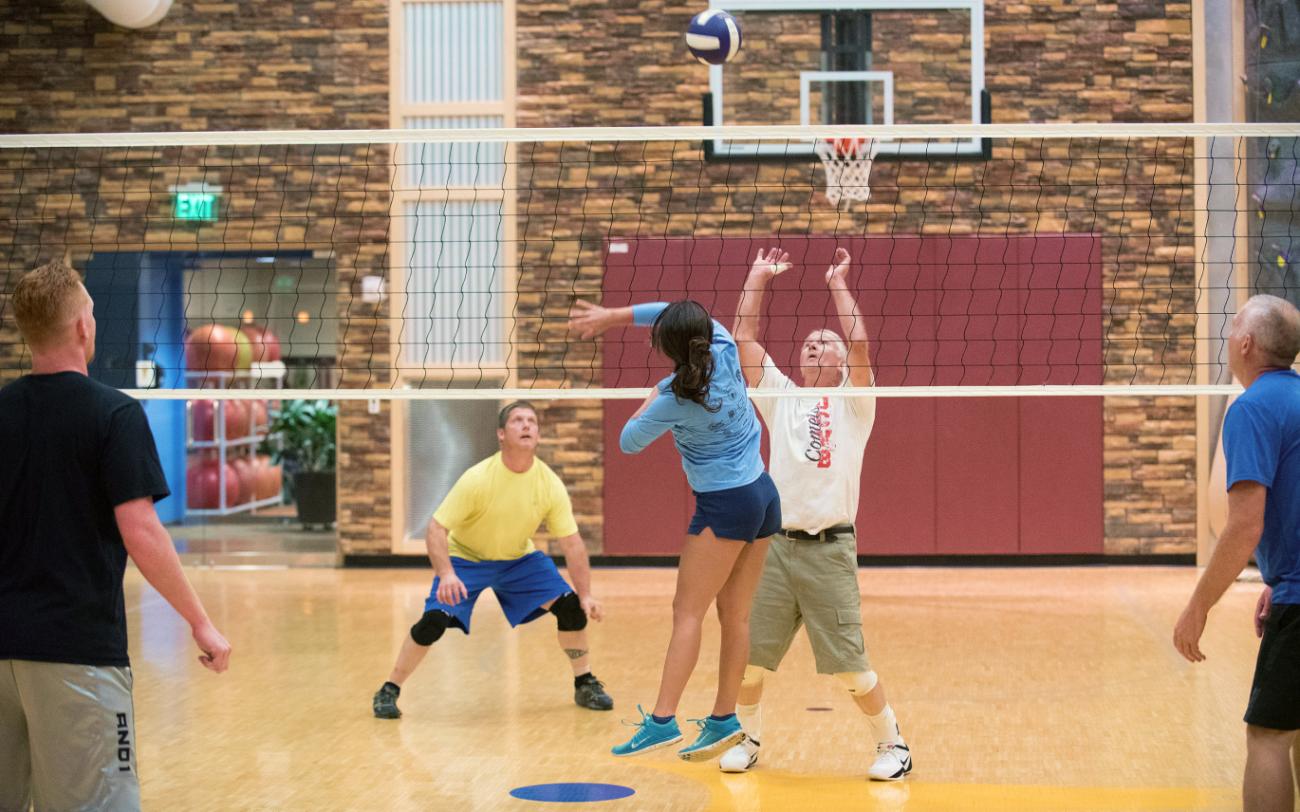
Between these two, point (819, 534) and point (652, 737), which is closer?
point (652, 737)

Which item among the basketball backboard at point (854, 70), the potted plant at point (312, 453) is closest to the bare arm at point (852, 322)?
the basketball backboard at point (854, 70)

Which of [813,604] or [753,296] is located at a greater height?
[753,296]

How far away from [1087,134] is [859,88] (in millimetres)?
5969

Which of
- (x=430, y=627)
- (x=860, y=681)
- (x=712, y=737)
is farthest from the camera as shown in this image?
(x=430, y=627)

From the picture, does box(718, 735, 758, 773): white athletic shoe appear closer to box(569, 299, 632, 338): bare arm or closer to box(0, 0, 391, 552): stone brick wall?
box(569, 299, 632, 338): bare arm

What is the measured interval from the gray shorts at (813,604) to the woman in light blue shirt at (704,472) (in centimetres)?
58

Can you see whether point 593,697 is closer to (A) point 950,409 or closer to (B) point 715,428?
(B) point 715,428

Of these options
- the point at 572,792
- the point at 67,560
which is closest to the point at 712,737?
A: the point at 572,792

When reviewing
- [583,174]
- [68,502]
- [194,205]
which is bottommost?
[68,502]

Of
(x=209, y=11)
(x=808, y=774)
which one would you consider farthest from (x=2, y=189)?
(x=808, y=774)

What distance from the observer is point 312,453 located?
14.9 meters

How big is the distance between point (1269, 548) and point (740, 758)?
7.24 feet

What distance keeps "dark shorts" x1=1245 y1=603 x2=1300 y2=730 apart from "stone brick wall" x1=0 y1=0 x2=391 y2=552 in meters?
9.07

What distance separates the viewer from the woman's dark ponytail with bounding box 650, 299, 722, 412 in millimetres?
4241
